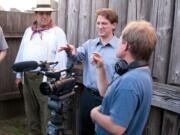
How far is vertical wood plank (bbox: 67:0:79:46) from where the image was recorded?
14.9 feet

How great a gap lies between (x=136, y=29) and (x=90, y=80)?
1.54 metres

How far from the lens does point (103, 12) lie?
11.4 feet

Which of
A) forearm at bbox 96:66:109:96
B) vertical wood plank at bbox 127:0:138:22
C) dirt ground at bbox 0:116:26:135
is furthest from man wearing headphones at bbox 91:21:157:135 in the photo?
dirt ground at bbox 0:116:26:135

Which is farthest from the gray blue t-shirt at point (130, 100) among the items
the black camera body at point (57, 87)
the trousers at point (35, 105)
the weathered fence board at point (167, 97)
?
the trousers at point (35, 105)

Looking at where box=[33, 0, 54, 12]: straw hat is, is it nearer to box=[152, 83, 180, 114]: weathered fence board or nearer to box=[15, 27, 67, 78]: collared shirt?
box=[15, 27, 67, 78]: collared shirt

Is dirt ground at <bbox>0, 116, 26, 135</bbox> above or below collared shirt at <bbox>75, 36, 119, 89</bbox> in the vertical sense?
below

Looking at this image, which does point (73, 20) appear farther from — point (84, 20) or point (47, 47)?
point (47, 47)

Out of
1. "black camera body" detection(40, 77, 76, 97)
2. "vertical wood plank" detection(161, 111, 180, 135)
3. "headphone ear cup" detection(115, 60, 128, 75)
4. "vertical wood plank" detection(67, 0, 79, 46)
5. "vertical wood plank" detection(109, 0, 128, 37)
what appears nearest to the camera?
"headphone ear cup" detection(115, 60, 128, 75)

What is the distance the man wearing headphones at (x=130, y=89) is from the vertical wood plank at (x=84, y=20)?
2237 millimetres

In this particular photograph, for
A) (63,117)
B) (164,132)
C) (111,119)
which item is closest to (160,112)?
(164,132)

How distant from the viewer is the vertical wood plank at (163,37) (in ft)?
11.0

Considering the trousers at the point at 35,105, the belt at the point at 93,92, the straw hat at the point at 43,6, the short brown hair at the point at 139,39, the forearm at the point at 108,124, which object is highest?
the straw hat at the point at 43,6

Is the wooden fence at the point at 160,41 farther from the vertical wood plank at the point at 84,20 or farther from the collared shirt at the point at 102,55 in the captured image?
the collared shirt at the point at 102,55

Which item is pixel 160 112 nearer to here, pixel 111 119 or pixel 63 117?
pixel 63 117
